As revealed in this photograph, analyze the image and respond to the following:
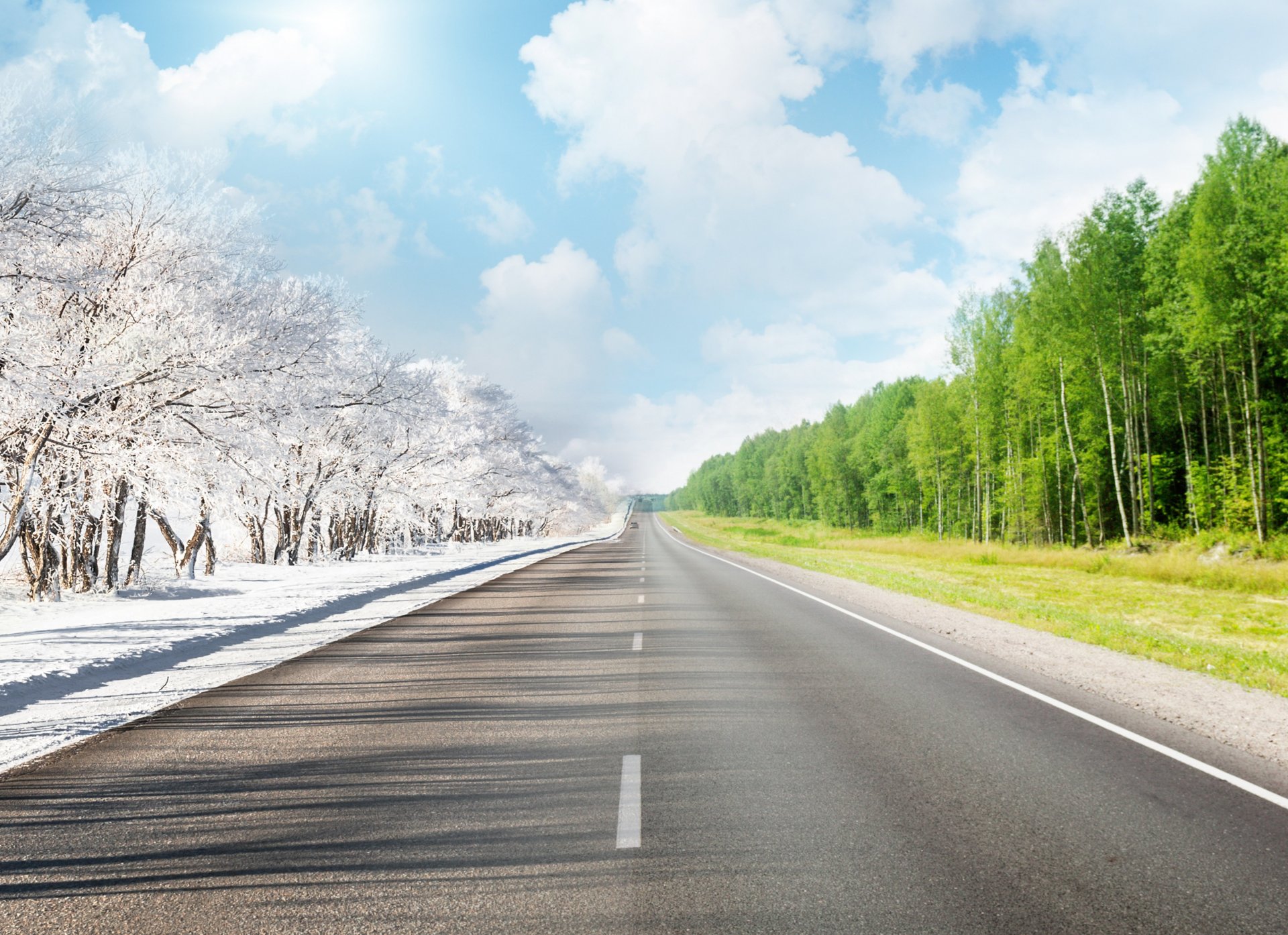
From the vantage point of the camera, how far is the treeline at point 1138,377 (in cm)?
2503

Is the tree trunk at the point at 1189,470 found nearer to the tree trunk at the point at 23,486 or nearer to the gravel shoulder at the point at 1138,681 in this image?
the gravel shoulder at the point at 1138,681

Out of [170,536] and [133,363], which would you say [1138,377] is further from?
[170,536]

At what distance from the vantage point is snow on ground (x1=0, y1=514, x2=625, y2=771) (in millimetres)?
6719

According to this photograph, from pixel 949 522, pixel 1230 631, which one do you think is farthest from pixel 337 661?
pixel 949 522

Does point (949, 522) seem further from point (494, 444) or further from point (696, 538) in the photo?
point (494, 444)

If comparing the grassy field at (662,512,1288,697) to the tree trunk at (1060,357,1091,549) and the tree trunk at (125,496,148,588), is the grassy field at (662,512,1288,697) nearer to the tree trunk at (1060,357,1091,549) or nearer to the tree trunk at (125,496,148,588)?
the tree trunk at (1060,357,1091,549)

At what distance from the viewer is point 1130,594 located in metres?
19.5

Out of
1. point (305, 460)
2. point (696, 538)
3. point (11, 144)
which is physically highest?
point (11, 144)

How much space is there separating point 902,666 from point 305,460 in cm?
2462

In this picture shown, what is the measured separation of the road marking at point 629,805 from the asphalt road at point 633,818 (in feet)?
0.09

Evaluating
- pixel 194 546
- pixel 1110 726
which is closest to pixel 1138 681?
pixel 1110 726

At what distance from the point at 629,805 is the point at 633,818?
0.19 metres

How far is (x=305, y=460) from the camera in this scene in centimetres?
2748

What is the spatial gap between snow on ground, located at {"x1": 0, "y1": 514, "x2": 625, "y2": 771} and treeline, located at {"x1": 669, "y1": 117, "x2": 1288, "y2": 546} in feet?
90.3
